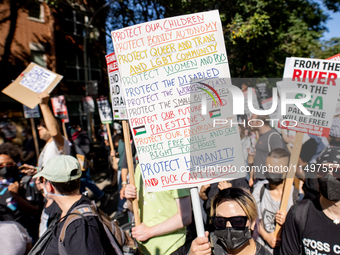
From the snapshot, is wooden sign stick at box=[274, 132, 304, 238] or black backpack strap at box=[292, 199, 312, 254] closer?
black backpack strap at box=[292, 199, 312, 254]

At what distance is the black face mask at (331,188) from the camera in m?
1.73

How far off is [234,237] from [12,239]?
1.84 metres

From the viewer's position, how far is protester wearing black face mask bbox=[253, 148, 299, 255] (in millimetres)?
2435

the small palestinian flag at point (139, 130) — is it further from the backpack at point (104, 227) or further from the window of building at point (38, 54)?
the window of building at point (38, 54)

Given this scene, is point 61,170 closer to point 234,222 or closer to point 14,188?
point 14,188

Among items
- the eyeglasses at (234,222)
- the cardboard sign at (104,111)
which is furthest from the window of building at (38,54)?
the eyeglasses at (234,222)

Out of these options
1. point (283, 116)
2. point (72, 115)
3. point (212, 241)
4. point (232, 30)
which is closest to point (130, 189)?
point (212, 241)

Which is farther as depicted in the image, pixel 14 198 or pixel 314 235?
pixel 14 198

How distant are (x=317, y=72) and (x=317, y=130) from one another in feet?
1.90

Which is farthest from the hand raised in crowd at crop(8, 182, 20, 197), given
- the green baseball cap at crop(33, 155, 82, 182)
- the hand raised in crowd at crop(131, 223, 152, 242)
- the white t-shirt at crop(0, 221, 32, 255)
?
the hand raised in crowd at crop(131, 223, 152, 242)

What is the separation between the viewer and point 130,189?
2100 mm

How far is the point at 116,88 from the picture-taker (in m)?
2.38

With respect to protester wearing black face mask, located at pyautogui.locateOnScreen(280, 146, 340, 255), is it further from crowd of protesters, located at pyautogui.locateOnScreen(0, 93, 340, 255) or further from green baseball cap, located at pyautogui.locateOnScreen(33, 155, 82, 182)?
green baseball cap, located at pyautogui.locateOnScreen(33, 155, 82, 182)

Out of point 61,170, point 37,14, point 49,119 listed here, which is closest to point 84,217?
point 61,170
